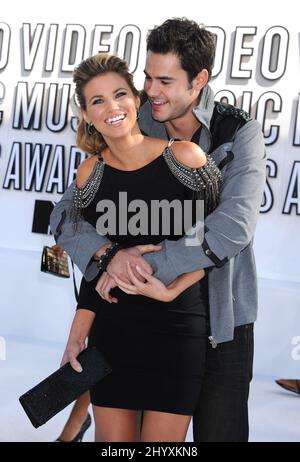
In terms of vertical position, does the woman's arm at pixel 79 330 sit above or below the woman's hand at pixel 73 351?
above

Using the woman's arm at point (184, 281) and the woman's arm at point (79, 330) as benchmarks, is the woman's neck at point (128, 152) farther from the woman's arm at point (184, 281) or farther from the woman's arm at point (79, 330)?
the woman's arm at point (79, 330)

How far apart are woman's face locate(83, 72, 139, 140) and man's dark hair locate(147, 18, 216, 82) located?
194 millimetres

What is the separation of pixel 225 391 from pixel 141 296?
37cm

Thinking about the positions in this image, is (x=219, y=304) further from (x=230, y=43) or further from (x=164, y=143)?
(x=230, y=43)

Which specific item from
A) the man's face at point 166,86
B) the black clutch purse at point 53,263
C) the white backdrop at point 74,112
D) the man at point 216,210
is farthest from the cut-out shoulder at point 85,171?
the white backdrop at point 74,112

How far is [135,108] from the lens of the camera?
2172 millimetres

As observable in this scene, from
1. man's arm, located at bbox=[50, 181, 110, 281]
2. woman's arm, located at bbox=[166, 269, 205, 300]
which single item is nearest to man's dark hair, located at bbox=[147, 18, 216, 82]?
man's arm, located at bbox=[50, 181, 110, 281]

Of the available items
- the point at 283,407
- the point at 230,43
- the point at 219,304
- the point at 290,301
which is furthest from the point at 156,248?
the point at 230,43

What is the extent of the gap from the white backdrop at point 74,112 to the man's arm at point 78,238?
3930 mm

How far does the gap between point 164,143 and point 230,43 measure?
14.3 feet

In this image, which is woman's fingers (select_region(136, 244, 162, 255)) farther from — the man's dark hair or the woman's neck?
the man's dark hair

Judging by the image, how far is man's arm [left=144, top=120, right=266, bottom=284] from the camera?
2.05 metres

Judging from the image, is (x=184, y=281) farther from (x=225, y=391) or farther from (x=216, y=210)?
(x=225, y=391)

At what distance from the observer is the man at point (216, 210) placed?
2.14 metres
